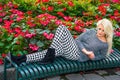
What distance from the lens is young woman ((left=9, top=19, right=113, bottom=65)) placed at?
5.08 metres

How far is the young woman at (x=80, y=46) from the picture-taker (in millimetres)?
5078

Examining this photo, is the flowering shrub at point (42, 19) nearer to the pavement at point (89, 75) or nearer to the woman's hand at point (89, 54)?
the pavement at point (89, 75)

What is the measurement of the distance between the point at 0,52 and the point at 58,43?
1013 millimetres

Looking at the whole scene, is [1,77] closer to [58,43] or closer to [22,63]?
[22,63]

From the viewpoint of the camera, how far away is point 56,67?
196 inches

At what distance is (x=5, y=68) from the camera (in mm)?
5152

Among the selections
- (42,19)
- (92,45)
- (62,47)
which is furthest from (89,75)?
(42,19)

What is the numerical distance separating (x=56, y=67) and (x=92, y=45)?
0.66 meters

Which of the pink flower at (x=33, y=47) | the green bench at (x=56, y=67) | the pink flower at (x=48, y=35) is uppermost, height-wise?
the pink flower at (x=48, y=35)

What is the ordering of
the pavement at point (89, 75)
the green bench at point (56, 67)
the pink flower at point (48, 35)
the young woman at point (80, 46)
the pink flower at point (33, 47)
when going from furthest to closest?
the pink flower at point (48, 35) < the pink flower at point (33, 47) < the pavement at point (89, 75) < the young woman at point (80, 46) < the green bench at point (56, 67)

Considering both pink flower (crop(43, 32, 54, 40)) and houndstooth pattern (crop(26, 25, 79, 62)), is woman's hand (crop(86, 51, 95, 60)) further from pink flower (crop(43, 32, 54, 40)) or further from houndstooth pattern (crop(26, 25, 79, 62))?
pink flower (crop(43, 32, 54, 40))

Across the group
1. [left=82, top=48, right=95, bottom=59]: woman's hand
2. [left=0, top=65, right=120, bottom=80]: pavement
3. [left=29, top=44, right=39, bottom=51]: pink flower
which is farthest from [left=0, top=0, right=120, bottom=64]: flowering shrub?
[left=82, top=48, right=95, bottom=59]: woman's hand

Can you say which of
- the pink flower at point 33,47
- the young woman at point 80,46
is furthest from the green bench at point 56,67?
the pink flower at point 33,47

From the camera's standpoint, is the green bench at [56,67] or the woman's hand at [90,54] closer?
the green bench at [56,67]
